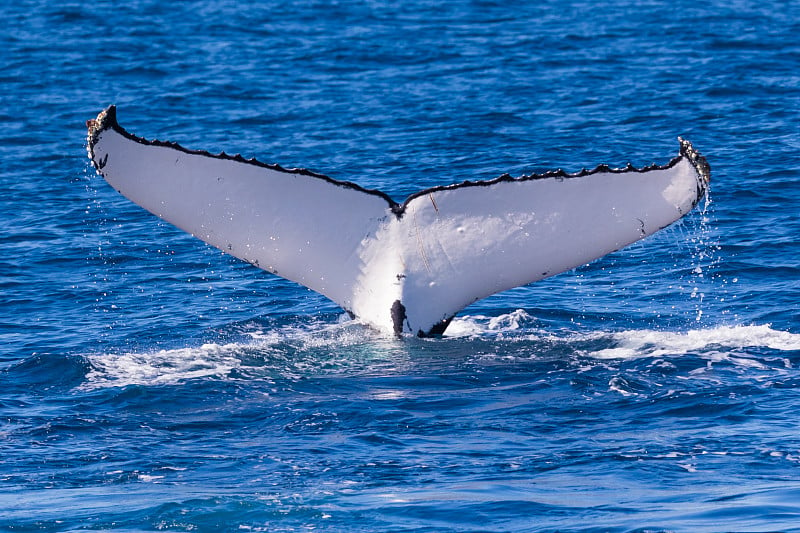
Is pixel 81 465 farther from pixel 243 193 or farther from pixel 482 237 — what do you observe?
pixel 482 237

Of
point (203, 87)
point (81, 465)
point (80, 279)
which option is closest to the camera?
point (81, 465)

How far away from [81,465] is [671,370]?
4737 mm

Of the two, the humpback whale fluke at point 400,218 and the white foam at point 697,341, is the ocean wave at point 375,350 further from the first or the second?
the humpback whale fluke at point 400,218

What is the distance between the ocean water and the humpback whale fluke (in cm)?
77

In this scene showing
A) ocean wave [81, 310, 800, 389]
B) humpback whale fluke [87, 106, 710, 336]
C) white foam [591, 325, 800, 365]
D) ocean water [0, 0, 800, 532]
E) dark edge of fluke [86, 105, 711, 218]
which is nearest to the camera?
ocean water [0, 0, 800, 532]

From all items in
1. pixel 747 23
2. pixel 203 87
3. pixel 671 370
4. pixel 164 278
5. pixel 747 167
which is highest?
pixel 747 23

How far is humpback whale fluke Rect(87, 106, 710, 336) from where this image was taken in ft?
32.9

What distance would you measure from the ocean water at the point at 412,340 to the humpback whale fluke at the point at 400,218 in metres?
0.77

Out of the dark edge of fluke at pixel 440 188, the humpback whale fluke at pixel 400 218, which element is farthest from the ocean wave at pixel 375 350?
the dark edge of fluke at pixel 440 188

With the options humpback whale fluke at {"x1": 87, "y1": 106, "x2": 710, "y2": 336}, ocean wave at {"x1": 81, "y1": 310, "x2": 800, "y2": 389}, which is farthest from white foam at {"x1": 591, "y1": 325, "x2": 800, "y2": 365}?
humpback whale fluke at {"x1": 87, "y1": 106, "x2": 710, "y2": 336}

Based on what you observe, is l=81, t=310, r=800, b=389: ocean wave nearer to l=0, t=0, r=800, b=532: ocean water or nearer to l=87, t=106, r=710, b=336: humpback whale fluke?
l=0, t=0, r=800, b=532: ocean water

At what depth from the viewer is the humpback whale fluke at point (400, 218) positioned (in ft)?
32.9

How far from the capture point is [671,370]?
11.2 meters

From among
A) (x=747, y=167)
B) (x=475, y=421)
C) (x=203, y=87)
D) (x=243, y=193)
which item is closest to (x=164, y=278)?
(x=243, y=193)
